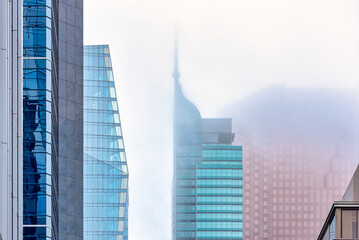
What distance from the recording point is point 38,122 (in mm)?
59156

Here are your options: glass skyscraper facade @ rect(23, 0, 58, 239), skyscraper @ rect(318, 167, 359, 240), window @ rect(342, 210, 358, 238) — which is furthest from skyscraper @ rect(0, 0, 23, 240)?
glass skyscraper facade @ rect(23, 0, 58, 239)

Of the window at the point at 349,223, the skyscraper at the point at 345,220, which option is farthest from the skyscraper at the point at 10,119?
the skyscraper at the point at 345,220

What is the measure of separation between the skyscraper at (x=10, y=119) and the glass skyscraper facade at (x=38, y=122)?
30272 millimetres

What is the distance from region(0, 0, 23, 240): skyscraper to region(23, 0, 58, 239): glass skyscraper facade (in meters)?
30.3

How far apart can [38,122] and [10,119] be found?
35.8 m

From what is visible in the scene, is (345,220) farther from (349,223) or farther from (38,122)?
(38,122)

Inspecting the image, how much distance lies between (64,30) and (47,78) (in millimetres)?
25638

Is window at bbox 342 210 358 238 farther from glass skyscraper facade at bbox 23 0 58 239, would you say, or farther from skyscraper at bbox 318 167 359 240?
glass skyscraper facade at bbox 23 0 58 239

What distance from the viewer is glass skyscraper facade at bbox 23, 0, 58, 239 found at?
57.2 meters

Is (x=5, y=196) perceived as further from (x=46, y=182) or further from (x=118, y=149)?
(x=118, y=149)

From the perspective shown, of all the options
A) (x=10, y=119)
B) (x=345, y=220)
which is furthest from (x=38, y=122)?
(x=10, y=119)

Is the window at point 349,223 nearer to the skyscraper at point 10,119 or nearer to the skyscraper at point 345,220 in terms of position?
the skyscraper at point 345,220

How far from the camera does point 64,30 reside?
8575 cm

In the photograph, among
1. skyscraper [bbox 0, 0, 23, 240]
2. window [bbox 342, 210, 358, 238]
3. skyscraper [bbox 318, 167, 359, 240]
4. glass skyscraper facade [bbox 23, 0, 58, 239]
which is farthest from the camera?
glass skyscraper facade [bbox 23, 0, 58, 239]
